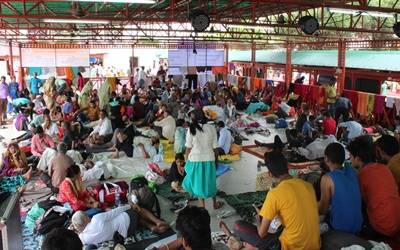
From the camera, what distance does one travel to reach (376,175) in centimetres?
405

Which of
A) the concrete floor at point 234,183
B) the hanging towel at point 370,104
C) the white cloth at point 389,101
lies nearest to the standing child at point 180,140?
the concrete floor at point 234,183

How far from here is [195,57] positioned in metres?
22.0

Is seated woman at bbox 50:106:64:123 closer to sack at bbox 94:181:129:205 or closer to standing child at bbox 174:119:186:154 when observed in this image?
standing child at bbox 174:119:186:154

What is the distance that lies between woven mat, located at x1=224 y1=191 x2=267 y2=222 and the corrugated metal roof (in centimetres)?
851

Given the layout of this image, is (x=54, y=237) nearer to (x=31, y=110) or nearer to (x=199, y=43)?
(x=31, y=110)

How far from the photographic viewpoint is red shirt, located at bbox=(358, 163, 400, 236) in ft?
13.1

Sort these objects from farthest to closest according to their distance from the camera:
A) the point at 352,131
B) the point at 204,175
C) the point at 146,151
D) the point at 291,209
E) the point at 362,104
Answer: the point at 362,104 → the point at 352,131 → the point at 146,151 → the point at 204,175 → the point at 291,209

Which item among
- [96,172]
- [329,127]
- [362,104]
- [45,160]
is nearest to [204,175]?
[96,172]

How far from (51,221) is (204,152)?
2.18m

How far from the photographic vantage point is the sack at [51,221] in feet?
16.7

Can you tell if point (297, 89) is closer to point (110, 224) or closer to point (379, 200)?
point (379, 200)

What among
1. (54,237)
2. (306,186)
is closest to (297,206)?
(306,186)

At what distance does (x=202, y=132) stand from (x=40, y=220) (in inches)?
94.6

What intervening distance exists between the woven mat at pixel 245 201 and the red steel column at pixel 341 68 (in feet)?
33.2
